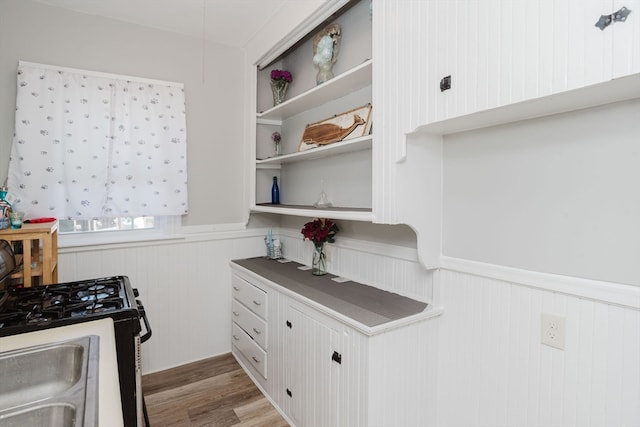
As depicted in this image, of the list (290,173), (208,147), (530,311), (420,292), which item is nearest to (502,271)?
(530,311)

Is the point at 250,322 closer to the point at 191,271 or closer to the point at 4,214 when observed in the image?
the point at 191,271

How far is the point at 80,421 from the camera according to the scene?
2.27 ft

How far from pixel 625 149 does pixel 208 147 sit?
253cm

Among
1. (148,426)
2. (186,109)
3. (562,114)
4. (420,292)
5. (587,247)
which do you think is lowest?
(148,426)

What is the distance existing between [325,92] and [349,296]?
125cm

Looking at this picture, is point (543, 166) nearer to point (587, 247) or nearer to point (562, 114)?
point (562, 114)

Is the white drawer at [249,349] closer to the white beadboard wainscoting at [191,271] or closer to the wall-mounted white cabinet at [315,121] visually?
the white beadboard wainscoting at [191,271]

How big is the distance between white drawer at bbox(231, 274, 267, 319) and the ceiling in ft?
6.17

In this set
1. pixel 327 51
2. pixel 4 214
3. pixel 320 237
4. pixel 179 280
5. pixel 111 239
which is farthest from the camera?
pixel 179 280

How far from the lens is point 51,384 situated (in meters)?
0.99

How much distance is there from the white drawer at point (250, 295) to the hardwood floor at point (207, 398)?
539 millimetres

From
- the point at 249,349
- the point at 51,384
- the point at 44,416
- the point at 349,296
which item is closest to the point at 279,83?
the point at 349,296

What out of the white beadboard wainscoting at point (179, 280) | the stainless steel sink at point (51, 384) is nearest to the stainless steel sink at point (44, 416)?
the stainless steel sink at point (51, 384)

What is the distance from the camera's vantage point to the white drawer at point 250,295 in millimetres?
2330
